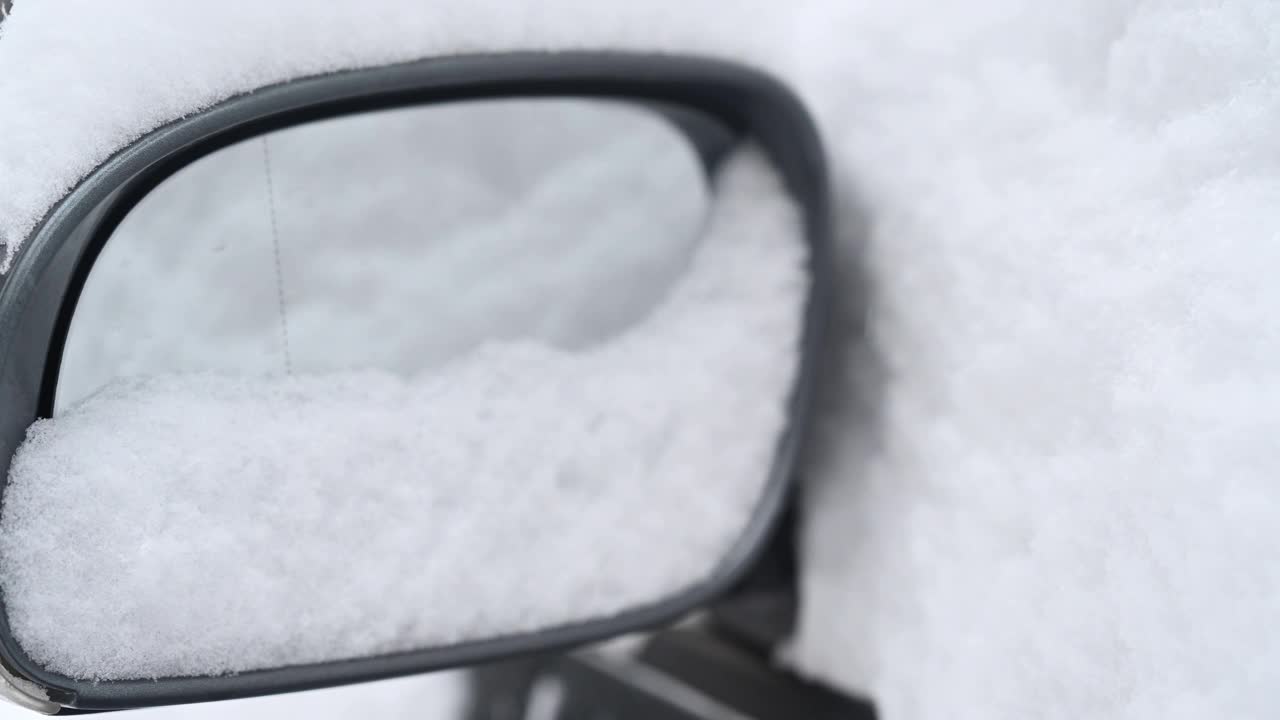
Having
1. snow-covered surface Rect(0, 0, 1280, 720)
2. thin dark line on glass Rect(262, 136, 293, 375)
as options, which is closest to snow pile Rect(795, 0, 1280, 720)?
snow-covered surface Rect(0, 0, 1280, 720)

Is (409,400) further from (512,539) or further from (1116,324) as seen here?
(1116,324)

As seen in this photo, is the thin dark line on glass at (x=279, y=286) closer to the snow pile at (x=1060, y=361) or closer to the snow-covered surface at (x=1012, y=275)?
the snow-covered surface at (x=1012, y=275)

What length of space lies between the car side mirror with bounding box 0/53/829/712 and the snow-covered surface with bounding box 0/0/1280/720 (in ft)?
0.09

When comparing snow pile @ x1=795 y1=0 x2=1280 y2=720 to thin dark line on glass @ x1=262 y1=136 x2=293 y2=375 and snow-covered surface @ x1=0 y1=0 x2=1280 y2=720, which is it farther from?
thin dark line on glass @ x1=262 y1=136 x2=293 y2=375

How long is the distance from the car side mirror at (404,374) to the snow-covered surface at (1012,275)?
3cm

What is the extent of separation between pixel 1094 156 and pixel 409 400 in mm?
350

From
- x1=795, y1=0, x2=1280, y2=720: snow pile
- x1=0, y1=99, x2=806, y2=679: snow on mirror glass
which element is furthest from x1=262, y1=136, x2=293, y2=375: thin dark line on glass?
x1=795, y1=0, x2=1280, y2=720: snow pile

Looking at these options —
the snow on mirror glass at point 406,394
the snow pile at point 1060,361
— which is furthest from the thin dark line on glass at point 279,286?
the snow pile at point 1060,361

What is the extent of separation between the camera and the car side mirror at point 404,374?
14.4 inches

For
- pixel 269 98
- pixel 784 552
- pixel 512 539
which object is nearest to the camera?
pixel 269 98

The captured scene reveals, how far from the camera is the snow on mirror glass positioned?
0.37m

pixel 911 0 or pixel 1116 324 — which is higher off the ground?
pixel 911 0

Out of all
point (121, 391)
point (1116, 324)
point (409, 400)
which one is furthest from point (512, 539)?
point (1116, 324)

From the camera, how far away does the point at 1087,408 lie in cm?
42
